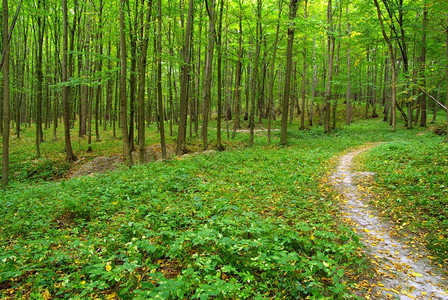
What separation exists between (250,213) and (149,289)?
2879 millimetres

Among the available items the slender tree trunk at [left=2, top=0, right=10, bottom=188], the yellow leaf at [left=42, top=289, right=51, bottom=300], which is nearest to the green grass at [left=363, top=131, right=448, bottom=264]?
the yellow leaf at [left=42, top=289, right=51, bottom=300]

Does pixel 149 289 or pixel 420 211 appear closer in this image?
pixel 149 289

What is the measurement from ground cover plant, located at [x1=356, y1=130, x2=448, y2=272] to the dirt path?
0.34 meters

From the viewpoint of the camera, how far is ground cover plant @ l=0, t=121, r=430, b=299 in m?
3.17

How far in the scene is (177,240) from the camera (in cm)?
390

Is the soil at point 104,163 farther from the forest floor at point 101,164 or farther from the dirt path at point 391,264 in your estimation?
the dirt path at point 391,264

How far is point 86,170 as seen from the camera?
13031 mm

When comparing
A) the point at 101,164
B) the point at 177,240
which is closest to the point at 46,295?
the point at 177,240

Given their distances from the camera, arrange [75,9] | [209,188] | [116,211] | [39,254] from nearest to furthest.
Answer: [39,254]
[116,211]
[209,188]
[75,9]

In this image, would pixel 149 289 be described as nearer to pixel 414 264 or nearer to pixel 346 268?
pixel 346 268

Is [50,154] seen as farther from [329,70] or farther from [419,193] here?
[329,70]

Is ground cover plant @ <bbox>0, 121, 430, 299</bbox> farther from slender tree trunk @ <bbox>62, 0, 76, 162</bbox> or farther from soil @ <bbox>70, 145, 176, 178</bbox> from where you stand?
slender tree trunk @ <bbox>62, 0, 76, 162</bbox>

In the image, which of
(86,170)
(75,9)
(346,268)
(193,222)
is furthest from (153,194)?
(75,9)

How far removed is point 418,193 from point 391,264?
3469 mm
